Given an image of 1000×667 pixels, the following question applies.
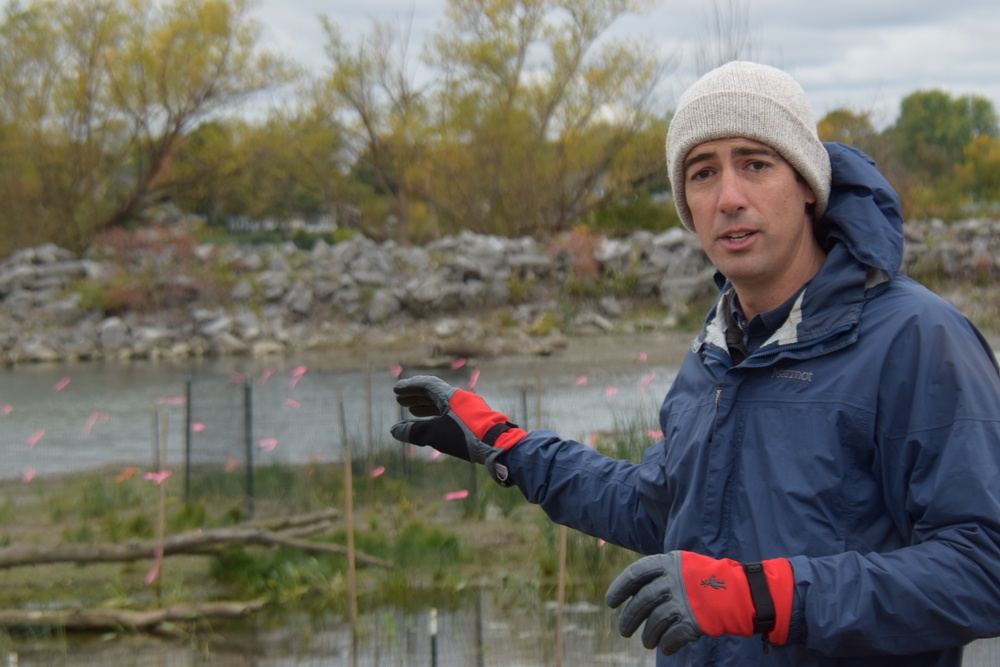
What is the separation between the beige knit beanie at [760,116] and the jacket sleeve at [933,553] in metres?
0.38

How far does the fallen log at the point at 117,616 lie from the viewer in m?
5.61

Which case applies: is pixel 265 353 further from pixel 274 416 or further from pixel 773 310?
pixel 773 310

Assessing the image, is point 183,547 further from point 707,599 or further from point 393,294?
point 393,294

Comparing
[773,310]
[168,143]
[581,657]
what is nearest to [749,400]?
[773,310]

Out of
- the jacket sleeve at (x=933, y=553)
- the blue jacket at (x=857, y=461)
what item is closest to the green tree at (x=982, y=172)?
the blue jacket at (x=857, y=461)

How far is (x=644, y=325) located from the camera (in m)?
20.9

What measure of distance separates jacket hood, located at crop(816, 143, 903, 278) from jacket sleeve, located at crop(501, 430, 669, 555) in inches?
21.5

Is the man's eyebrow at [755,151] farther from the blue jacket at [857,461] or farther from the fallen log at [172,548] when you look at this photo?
the fallen log at [172,548]

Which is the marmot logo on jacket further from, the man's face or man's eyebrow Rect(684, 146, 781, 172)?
man's eyebrow Rect(684, 146, 781, 172)

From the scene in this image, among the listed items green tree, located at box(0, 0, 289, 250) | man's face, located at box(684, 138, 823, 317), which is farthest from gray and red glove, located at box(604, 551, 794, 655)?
green tree, located at box(0, 0, 289, 250)

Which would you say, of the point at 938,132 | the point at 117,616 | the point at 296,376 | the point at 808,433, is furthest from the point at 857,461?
the point at 938,132

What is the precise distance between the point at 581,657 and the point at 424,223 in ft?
107

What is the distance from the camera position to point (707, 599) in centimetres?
168

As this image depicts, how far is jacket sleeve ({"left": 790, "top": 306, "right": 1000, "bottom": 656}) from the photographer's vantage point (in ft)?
5.30
